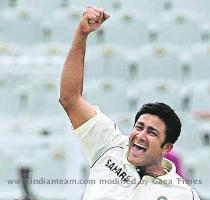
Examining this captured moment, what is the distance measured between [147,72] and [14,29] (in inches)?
73.8

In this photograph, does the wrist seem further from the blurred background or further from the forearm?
the blurred background

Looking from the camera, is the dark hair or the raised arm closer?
the raised arm

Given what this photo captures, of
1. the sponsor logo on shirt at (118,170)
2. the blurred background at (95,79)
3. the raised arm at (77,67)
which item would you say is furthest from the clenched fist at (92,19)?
the blurred background at (95,79)

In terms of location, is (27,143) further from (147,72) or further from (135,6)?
(135,6)

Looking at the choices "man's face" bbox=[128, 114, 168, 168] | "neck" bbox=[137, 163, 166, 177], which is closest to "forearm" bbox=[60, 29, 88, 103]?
"man's face" bbox=[128, 114, 168, 168]

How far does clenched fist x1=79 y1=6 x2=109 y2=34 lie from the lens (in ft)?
6.37

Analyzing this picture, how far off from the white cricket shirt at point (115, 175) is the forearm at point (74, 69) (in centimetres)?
13

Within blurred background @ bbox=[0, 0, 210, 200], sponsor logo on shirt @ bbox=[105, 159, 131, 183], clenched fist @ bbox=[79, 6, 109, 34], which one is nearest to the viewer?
clenched fist @ bbox=[79, 6, 109, 34]

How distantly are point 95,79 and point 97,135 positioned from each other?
5.40m

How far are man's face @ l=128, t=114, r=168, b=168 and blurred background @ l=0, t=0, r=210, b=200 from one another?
8.70 feet

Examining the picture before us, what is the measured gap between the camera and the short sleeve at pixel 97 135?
6.79ft

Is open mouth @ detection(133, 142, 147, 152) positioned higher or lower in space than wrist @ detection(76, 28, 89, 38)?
lower

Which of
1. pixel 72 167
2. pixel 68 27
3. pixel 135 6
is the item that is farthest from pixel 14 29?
pixel 72 167

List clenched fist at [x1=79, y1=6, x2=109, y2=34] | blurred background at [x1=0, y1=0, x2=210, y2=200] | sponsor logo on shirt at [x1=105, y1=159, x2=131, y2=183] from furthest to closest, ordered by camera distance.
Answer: blurred background at [x1=0, y1=0, x2=210, y2=200] → sponsor logo on shirt at [x1=105, y1=159, x2=131, y2=183] → clenched fist at [x1=79, y1=6, x2=109, y2=34]
